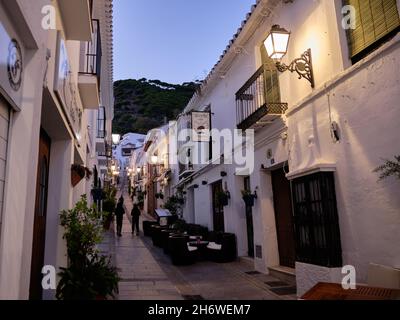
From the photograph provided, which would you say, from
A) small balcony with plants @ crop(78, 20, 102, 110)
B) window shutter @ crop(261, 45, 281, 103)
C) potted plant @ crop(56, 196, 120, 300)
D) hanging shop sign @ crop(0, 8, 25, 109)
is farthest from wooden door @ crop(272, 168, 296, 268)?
hanging shop sign @ crop(0, 8, 25, 109)

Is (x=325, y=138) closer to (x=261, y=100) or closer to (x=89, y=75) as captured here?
(x=261, y=100)

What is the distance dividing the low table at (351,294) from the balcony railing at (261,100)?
15.7 ft

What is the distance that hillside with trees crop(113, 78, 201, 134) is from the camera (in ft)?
194

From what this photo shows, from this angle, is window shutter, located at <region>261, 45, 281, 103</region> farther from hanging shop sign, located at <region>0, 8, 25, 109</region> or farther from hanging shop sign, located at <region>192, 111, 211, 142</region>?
hanging shop sign, located at <region>0, 8, 25, 109</region>

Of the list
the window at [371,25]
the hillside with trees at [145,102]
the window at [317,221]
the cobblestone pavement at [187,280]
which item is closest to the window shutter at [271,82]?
the window at [371,25]

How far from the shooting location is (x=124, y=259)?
11.8 metres

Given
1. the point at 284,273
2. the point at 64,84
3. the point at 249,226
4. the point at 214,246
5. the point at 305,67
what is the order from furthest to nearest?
the point at 214,246 < the point at 249,226 < the point at 284,273 < the point at 305,67 < the point at 64,84

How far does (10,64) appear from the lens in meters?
3.18

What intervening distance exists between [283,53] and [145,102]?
61.0 meters

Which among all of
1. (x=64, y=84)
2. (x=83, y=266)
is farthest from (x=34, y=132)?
(x=83, y=266)

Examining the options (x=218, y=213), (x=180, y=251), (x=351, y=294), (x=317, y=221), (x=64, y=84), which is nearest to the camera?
(x=351, y=294)

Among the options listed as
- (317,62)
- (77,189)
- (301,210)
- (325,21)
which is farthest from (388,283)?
(77,189)

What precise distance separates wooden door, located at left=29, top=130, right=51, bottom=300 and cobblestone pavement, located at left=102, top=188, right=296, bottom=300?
1.96 meters
